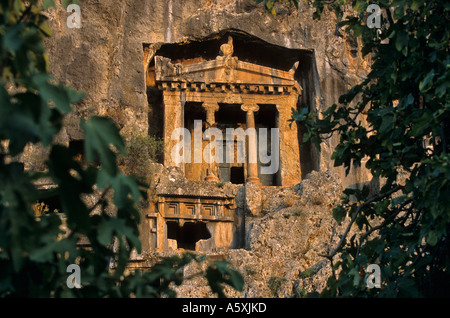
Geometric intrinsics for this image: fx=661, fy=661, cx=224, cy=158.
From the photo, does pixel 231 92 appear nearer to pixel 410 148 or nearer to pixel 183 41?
pixel 183 41

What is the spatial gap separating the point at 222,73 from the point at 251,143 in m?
2.34

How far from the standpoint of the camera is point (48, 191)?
3.67 m

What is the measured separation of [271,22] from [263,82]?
207 centimetres

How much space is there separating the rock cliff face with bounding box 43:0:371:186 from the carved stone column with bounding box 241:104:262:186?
195cm

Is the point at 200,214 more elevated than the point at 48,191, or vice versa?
the point at 48,191

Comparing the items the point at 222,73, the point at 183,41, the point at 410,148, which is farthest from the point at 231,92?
the point at 410,148

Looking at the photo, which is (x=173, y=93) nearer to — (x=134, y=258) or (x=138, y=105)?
(x=138, y=105)

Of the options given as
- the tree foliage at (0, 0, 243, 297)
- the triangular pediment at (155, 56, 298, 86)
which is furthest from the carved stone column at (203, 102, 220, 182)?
the tree foliage at (0, 0, 243, 297)

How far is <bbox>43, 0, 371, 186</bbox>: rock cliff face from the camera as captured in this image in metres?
19.6

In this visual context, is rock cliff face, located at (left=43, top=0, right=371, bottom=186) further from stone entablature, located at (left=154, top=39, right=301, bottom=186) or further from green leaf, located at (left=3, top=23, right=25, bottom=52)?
green leaf, located at (left=3, top=23, right=25, bottom=52)

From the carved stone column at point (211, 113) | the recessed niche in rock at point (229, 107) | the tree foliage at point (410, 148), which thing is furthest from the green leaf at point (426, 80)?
the carved stone column at point (211, 113)

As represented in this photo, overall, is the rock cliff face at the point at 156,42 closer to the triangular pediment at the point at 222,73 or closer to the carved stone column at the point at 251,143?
the triangular pediment at the point at 222,73

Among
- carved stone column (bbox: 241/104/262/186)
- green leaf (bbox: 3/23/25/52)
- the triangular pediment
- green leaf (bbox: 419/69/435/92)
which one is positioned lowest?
green leaf (bbox: 3/23/25/52)
